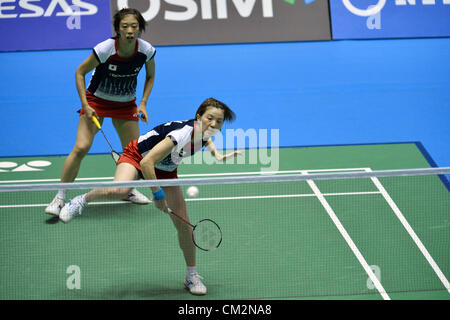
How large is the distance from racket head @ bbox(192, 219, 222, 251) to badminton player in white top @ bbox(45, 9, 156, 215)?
1634mm

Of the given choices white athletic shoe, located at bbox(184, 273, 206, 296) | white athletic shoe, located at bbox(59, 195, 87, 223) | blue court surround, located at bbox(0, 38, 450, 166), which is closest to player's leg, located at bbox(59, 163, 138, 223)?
white athletic shoe, located at bbox(59, 195, 87, 223)

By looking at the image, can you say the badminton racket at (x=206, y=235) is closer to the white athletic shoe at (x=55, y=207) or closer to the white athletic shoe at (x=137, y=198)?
the white athletic shoe at (x=55, y=207)

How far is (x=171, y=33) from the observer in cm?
1030

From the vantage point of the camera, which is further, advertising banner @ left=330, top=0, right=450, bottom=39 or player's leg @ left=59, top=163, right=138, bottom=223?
advertising banner @ left=330, top=0, right=450, bottom=39

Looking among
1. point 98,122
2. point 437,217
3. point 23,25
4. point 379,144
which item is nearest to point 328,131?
point 379,144

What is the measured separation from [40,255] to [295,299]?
2.07m

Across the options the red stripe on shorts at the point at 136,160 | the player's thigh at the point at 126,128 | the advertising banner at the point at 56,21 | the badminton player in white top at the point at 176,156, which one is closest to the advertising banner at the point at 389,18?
the advertising banner at the point at 56,21

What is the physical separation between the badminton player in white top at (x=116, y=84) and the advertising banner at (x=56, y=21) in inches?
152

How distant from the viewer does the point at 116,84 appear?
640 centimetres

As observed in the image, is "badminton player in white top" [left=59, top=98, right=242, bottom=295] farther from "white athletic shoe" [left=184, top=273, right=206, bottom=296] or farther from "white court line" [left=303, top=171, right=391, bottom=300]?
"white court line" [left=303, top=171, right=391, bottom=300]

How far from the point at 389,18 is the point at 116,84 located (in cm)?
576

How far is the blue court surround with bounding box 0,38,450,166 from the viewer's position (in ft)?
28.2

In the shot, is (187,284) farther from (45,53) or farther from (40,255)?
(45,53)

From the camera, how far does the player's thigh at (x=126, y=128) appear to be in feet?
21.7
